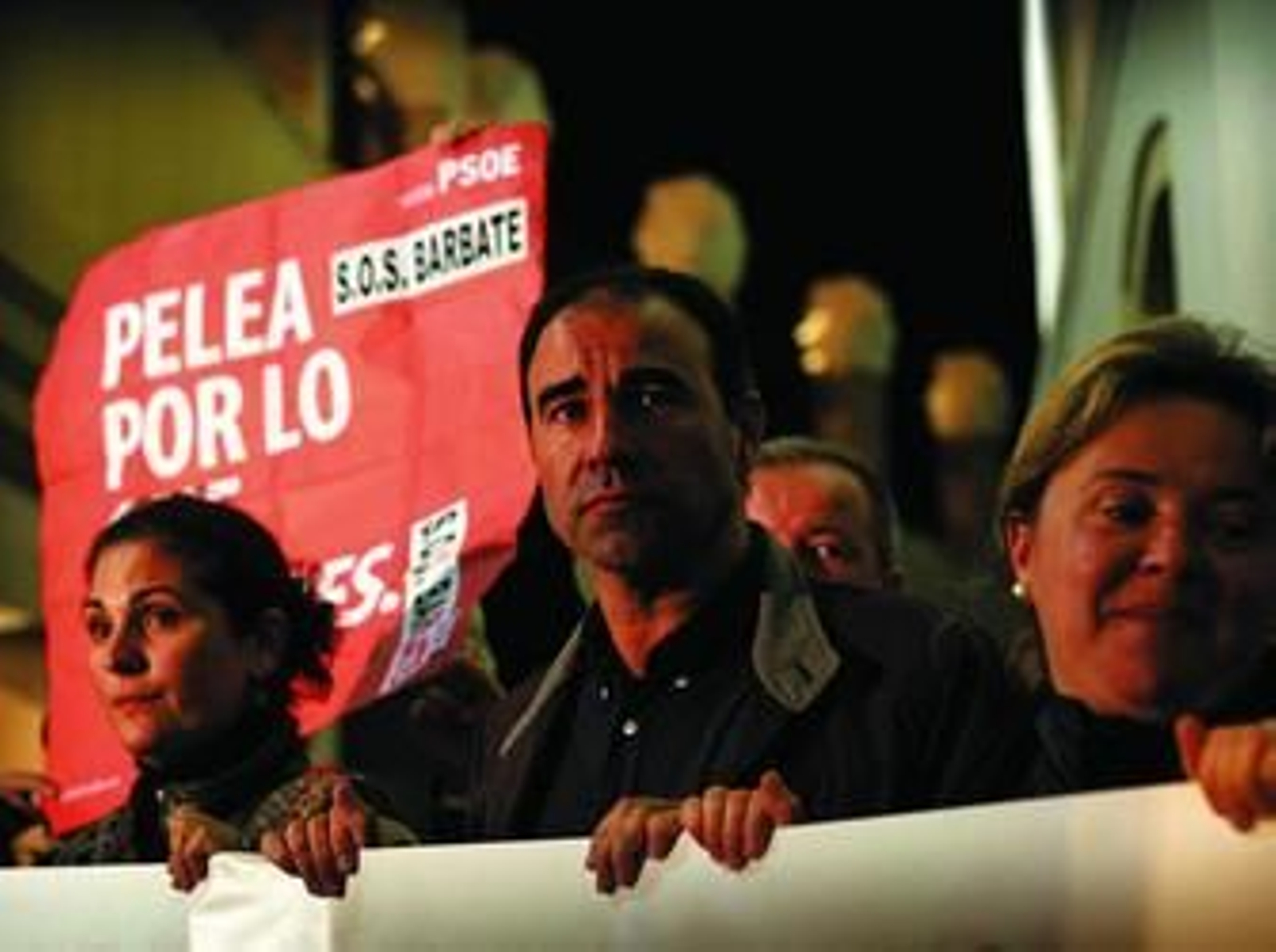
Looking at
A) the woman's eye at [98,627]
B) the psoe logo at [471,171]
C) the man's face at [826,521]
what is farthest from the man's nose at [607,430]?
the woman's eye at [98,627]

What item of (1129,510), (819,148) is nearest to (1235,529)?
(1129,510)

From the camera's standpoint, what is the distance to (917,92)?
17.3 ft

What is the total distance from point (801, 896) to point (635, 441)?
1.36 feet

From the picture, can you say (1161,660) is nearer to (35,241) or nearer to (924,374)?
(35,241)

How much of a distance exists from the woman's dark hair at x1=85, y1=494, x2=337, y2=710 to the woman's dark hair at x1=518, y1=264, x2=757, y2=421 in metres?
0.32

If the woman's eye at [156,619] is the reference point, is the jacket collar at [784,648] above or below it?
below

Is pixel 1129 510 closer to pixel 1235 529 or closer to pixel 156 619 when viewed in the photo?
pixel 1235 529

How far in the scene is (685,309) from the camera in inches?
72.6

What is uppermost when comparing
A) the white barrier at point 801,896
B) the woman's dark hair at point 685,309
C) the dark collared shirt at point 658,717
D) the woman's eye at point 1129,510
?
the woman's dark hair at point 685,309

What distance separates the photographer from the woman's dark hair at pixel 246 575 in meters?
2.01

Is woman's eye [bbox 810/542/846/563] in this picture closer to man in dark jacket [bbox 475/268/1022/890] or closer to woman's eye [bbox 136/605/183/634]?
man in dark jacket [bbox 475/268/1022/890]

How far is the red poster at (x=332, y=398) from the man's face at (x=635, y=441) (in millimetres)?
207

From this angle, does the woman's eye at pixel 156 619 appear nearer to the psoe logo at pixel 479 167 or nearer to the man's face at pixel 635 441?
the man's face at pixel 635 441

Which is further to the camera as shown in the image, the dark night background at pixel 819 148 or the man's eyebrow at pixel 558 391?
the dark night background at pixel 819 148
